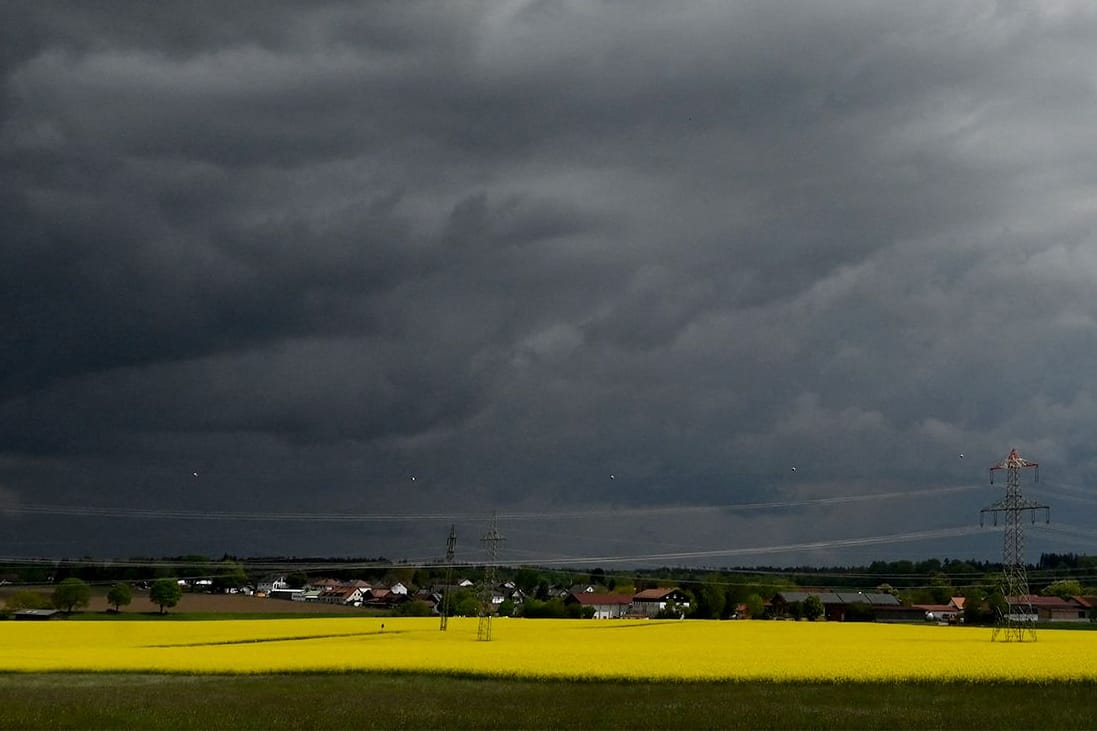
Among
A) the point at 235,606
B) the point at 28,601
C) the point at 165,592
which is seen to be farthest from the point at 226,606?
the point at 28,601

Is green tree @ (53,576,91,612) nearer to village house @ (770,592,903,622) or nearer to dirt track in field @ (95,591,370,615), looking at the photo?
dirt track in field @ (95,591,370,615)

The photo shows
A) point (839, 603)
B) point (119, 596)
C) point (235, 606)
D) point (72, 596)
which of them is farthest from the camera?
point (839, 603)

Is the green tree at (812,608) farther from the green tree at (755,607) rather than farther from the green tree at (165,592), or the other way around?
the green tree at (165,592)

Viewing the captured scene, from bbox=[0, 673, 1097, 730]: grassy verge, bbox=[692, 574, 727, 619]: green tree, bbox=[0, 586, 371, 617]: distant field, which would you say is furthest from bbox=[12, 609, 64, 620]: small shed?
bbox=[0, 673, 1097, 730]: grassy verge

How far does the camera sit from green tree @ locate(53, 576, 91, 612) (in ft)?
502

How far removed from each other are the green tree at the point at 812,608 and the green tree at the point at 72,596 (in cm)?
10053

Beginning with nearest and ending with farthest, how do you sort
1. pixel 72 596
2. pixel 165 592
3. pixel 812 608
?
pixel 72 596 → pixel 165 592 → pixel 812 608

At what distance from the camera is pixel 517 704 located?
43062 millimetres

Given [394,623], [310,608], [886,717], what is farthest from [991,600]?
[886,717]

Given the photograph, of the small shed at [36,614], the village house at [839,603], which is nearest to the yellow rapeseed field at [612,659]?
the small shed at [36,614]

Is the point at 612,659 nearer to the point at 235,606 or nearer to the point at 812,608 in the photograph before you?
the point at 812,608

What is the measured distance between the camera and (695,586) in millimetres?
178750

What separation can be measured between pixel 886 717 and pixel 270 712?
21.5 m

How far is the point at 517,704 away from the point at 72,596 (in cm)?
12869
